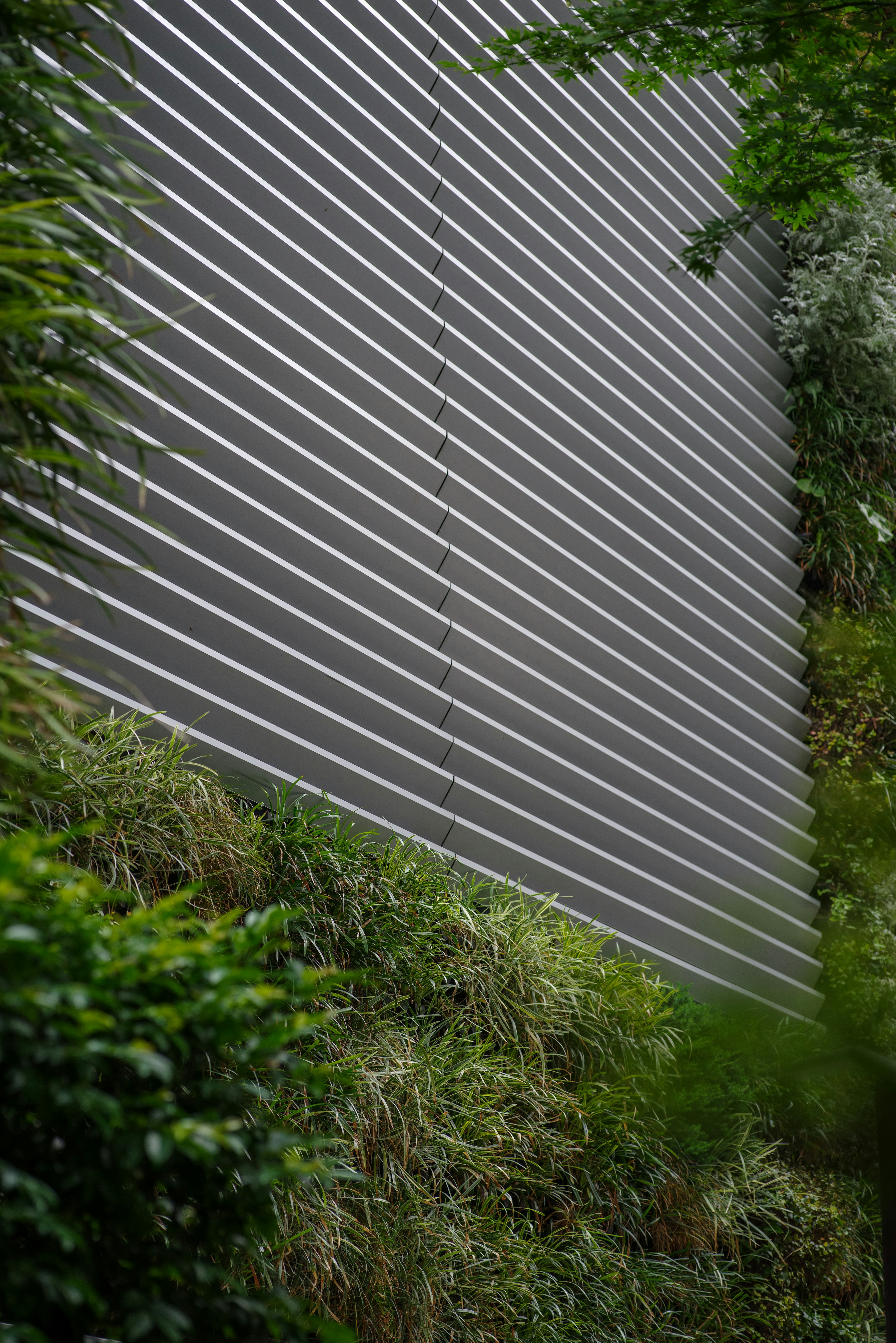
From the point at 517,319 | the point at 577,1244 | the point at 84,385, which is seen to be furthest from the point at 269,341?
the point at 577,1244

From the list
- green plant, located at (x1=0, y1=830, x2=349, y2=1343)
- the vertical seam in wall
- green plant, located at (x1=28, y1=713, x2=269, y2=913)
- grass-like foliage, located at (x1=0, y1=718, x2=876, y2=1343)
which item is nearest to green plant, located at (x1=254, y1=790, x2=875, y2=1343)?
grass-like foliage, located at (x1=0, y1=718, x2=876, y2=1343)

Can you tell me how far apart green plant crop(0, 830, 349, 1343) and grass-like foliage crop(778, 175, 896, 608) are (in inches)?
194

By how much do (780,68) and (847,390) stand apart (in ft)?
9.31

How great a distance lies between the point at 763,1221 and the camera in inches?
124

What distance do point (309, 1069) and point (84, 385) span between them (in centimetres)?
191

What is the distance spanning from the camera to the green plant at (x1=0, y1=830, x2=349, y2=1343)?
28.3 inches

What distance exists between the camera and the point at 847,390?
5.44m

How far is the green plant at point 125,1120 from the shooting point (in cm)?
72

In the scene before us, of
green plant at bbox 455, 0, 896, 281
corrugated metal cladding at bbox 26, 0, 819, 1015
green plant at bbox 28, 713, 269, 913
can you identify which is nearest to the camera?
green plant at bbox 28, 713, 269, 913

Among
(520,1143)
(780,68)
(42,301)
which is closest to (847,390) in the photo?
(780,68)

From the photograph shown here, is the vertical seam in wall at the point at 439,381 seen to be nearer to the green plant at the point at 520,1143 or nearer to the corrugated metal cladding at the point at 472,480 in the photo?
the corrugated metal cladding at the point at 472,480

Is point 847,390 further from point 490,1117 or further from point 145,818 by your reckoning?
point 145,818

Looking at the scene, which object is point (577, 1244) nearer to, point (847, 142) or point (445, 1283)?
point (445, 1283)

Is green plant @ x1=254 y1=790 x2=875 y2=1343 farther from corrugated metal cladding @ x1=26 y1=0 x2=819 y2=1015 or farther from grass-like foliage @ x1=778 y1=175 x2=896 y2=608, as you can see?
grass-like foliage @ x1=778 y1=175 x2=896 y2=608
